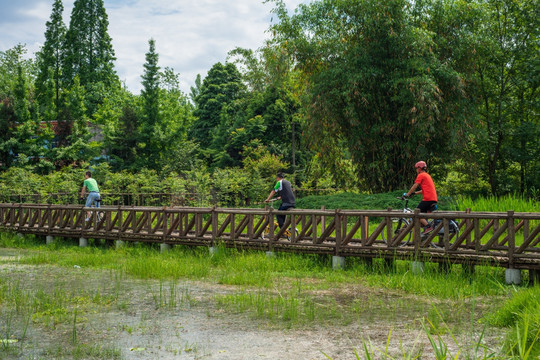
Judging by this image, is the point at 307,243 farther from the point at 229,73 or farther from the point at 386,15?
the point at 229,73

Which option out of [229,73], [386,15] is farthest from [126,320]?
[229,73]

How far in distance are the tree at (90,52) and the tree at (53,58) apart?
682 mm

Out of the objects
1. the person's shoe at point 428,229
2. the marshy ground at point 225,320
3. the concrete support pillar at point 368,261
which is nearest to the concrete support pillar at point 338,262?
the concrete support pillar at point 368,261

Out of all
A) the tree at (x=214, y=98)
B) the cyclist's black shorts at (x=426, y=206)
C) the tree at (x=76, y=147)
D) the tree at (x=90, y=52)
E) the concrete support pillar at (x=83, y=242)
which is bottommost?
the concrete support pillar at (x=83, y=242)

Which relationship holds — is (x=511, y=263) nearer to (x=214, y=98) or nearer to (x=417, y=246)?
(x=417, y=246)

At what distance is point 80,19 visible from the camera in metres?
59.4

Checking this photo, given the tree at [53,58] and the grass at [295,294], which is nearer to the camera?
the grass at [295,294]

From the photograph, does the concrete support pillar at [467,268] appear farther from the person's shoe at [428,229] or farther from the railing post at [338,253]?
the railing post at [338,253]

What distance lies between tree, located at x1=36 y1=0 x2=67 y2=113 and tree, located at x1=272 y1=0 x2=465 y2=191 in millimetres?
37649

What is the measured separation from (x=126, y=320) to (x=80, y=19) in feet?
186

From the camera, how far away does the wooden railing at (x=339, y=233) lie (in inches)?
427

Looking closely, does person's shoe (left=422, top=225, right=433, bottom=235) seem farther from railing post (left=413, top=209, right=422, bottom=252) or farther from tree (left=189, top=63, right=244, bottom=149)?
tree (left=189, top=63, right=244, bottom=149)

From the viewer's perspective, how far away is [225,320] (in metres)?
8.28

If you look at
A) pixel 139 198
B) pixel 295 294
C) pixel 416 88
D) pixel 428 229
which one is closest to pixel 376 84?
pixel 416 88
